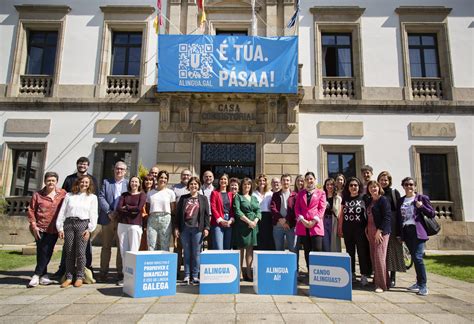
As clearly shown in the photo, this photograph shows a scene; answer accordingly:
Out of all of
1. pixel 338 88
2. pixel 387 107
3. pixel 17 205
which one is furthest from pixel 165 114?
pixel 387 107

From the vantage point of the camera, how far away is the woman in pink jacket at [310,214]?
534cm

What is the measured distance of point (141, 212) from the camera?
5363 millimetres

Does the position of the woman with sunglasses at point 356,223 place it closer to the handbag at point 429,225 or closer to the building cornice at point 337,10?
the handbag at point 429,225

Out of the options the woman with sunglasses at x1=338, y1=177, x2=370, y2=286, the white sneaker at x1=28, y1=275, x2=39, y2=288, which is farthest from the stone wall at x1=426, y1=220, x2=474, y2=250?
the white sneaker at x1=28, y1=275, x2=39, y2=288

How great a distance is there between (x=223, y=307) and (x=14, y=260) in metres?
6.50

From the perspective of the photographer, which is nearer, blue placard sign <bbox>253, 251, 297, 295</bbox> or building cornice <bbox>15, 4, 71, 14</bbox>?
blue placard sign <bbox>253, 251, 297, 295</bbox>

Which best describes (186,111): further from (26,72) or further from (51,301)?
(51,301)

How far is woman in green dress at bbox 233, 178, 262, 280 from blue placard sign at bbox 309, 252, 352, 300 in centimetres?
125

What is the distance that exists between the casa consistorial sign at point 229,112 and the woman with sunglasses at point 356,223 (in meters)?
6.45

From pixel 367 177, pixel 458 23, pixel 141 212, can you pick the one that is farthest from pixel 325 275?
pixel 458 23

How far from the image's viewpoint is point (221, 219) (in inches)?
218

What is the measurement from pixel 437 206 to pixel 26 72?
16552 millimetres

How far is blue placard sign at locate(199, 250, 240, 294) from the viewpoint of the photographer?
4.58 meters

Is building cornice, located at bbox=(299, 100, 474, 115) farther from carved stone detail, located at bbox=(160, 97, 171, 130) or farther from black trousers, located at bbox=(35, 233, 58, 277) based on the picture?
black trousers, located at bbox=(35, 233, 58, 277)
